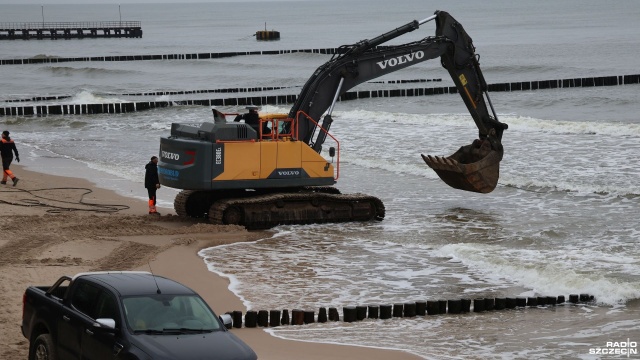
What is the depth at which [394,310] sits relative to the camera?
621 inches

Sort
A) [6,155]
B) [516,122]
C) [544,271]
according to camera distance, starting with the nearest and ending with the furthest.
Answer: [544,271]
[6,155]
[516,122]

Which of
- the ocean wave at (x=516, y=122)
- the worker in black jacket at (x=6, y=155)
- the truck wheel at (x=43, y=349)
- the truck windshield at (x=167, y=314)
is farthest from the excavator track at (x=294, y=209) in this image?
the ocean wave at (x=516, y=122)

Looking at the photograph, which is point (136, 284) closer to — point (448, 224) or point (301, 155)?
point (301, 155)

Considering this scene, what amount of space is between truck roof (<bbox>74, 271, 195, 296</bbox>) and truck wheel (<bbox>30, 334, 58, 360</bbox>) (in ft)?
2.63

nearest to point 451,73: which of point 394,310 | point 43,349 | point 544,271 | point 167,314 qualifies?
point 544,271

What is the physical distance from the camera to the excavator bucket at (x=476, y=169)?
24969 mm

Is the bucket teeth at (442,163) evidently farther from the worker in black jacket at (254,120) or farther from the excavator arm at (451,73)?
the worker in black jacket at (254,120)

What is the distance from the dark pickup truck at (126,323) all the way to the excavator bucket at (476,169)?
46.0 feet

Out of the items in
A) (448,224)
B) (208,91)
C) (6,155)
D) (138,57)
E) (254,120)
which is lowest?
(448,224)

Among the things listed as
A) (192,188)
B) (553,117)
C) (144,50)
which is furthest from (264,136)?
(144,50)

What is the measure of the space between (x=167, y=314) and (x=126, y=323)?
51 centimetres

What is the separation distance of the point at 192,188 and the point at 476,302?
8.14 metres

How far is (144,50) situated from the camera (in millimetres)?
127062

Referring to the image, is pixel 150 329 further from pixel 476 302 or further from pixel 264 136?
pixel 264 136
